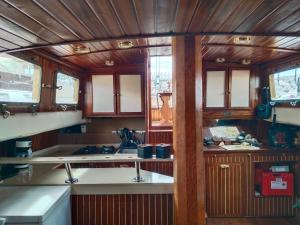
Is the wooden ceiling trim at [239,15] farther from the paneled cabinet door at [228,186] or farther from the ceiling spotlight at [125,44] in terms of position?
the paneled cabinet door at [228,186]

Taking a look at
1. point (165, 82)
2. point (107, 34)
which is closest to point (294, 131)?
point (165, 82)

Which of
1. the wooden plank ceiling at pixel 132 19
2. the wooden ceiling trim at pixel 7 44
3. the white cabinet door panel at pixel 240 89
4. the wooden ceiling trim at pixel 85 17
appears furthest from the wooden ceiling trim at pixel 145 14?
the white cabinet door panel at pixel 240 89

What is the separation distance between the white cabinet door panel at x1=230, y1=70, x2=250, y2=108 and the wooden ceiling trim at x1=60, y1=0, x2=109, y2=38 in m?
2.83

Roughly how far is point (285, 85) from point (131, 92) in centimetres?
214

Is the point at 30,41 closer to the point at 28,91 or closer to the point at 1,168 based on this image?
the point at 28,91

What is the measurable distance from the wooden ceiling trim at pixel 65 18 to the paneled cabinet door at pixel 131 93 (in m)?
2.29

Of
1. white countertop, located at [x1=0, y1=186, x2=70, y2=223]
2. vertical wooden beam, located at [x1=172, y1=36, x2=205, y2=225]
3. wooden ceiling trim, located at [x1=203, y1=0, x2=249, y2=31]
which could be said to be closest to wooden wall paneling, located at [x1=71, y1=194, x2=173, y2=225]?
white countertop, located at [x1=0, y1=186, x2=70, y2=223]

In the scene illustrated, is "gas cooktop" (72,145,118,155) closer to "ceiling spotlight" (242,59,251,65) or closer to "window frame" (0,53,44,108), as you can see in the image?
"window frame" (0,53,44,108)

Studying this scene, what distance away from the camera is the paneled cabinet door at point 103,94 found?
4012 millimetres

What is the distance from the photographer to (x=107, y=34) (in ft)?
5.33

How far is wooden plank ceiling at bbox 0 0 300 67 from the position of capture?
1.21m

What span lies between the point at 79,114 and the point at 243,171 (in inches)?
98.8

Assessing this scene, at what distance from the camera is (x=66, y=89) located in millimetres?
3361

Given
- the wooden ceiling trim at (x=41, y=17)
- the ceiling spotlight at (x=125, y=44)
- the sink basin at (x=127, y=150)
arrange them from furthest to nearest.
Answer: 1. the sink basin at (x=127, y=150)
2. the ceiling spotlight at (x=125, y=44)
3. the wooden ceiling trim at (x=41, y=17)
